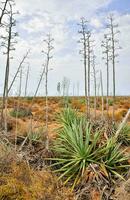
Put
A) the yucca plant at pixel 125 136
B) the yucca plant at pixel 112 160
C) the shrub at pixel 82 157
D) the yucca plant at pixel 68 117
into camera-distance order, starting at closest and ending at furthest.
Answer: the shrub at pixel 82 157 → the yucca plant at pixel 112 160 → the yucca plant at pixel 68 117 → the yucca plant at pixel 125 136

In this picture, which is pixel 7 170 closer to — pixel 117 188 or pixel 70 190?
pixel 70 190

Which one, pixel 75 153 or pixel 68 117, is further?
pixel 68 117

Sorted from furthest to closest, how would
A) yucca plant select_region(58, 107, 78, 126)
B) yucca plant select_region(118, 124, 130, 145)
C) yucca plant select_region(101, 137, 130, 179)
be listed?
yucca plant select_region(118, 124, 130, 145) → yucca plant select_region(58, 107, 78, 126) → yucca plant select_region(101, 137, 130, 179)

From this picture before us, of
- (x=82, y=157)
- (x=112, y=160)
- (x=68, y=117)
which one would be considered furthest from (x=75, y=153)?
(x=68, y=117)

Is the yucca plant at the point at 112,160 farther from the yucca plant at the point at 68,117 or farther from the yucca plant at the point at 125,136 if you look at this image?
the yucca plant at the point at 125,136

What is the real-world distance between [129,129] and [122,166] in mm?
4663

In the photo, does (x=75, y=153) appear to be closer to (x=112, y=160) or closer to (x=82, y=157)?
(x=82, y=157)

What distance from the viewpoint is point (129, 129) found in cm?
1512

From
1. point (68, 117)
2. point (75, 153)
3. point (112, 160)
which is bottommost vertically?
point (112, 160)

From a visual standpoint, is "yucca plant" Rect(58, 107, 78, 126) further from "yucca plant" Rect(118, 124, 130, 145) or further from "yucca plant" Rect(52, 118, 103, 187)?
"yucca plant" Rect(118, 124, 130, 145)

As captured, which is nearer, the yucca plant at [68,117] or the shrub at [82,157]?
the shrub at [82,157]

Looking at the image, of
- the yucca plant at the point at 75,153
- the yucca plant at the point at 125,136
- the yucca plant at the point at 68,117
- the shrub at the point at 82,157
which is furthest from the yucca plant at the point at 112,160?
the yucca plant at the point at 125,136

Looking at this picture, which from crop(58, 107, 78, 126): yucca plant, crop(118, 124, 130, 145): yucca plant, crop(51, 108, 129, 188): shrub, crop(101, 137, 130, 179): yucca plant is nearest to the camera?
crop(51, 108, 129, 188): shrub

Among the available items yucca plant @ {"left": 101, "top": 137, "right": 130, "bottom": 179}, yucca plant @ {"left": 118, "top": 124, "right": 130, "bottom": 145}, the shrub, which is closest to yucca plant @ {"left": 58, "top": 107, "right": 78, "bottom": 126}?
the shrub
